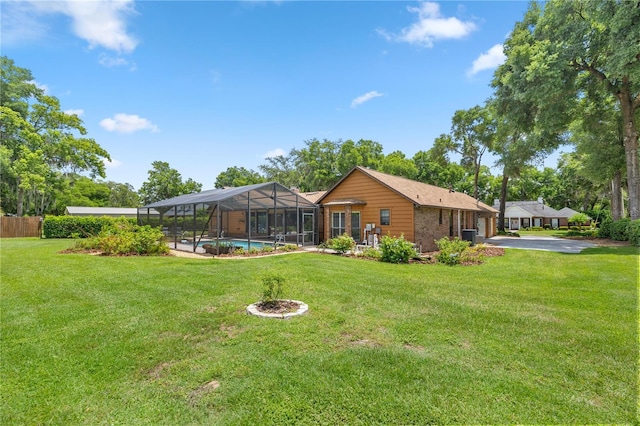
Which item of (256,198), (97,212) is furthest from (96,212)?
(256,198)

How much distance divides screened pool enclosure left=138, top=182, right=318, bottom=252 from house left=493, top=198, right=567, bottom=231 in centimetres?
3713

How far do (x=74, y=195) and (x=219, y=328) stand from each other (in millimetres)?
49655

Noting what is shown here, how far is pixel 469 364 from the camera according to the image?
11.2 ft

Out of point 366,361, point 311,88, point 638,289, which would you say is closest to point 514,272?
point 638,289

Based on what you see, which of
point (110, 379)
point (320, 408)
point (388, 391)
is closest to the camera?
point (320, 408)

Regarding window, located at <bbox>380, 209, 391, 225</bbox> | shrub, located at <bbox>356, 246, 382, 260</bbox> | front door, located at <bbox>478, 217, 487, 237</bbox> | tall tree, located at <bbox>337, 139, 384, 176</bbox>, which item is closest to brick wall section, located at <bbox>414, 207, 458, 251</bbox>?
window, located at <bbox>380, 209, 391, 225</bbox>

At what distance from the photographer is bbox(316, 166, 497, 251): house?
49.2ft

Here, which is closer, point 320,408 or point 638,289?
point 320,408

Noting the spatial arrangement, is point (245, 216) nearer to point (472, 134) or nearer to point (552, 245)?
point (552, 245)

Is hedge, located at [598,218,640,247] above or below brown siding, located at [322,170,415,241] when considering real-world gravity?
below

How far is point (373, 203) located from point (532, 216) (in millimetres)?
40472

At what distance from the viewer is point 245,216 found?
23062 millimetres

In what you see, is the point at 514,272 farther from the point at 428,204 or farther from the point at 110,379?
the point at 110,379

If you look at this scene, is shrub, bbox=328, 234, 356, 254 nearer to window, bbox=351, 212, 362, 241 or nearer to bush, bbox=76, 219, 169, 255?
window, bbox=351, 212, 362, 241
